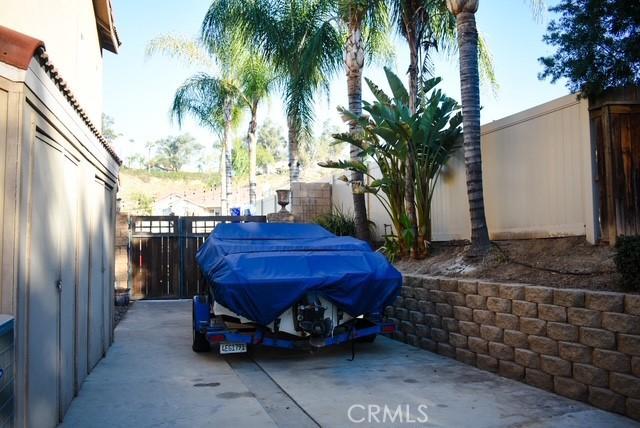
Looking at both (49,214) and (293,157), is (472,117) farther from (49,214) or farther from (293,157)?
(293,157)

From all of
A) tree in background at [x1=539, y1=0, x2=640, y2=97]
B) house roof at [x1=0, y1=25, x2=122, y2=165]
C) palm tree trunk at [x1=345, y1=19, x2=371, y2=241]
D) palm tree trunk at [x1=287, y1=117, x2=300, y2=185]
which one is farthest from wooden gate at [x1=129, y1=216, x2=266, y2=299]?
house roof at [x1=0, y1=25, x2=122, y2=165]

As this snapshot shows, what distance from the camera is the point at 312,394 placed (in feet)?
19.8

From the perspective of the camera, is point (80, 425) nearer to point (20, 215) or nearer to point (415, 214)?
point (20, 215)

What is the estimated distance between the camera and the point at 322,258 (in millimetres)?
7746

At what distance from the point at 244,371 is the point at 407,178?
4.80 meters

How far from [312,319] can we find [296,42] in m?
9.39

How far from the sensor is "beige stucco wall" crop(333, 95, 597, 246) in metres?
7.39

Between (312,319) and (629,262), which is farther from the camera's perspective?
(312,319)

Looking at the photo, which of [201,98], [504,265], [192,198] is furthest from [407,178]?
[192,198]

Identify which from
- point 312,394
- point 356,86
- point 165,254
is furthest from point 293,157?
point 312,394

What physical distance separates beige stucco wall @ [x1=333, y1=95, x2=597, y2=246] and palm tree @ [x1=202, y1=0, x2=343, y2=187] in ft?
15.7

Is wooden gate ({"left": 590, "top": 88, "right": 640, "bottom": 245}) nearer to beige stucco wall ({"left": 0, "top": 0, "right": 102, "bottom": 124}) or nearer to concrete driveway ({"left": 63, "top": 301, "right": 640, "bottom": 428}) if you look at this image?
A: concrete driveway ({"left": 63, "top": 301, "right": 640, "bottom": 428})

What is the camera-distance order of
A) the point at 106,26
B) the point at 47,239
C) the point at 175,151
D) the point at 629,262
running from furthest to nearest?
the point at 175,151 → the point at 106,26 → the point at 629,262 → the point at 47,239

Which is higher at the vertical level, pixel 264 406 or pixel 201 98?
pixel 201 98
